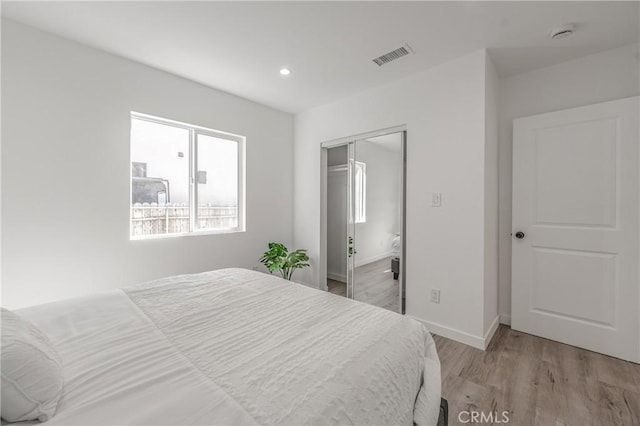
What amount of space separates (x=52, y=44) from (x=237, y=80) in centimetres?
144

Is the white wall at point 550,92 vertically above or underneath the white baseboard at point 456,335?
above

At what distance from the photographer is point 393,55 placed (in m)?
2.32

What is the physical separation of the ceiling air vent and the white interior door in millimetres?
1299

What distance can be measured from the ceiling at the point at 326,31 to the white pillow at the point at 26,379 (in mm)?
2041

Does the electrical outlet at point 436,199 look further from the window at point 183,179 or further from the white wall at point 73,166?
the white wall at point 73,166

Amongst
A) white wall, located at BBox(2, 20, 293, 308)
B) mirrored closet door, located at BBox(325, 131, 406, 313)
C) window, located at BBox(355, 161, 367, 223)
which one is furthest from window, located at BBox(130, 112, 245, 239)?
window, located at BBox(355, 161, 367, 223)

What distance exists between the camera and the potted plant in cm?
331

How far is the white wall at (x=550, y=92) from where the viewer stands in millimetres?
2148

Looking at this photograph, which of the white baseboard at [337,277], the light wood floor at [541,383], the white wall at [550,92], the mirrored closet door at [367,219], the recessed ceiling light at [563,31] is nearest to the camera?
the light wood floor at [541,383]

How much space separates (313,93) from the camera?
3135 mm

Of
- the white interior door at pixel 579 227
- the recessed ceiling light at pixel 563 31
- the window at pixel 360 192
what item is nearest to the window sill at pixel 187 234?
the window at pixel 360 192

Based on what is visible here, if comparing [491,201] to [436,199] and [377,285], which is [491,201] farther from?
[377,285]

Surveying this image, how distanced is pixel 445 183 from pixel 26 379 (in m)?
2.70

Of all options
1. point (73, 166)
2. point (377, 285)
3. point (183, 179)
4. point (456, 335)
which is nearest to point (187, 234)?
point (183, 179)
